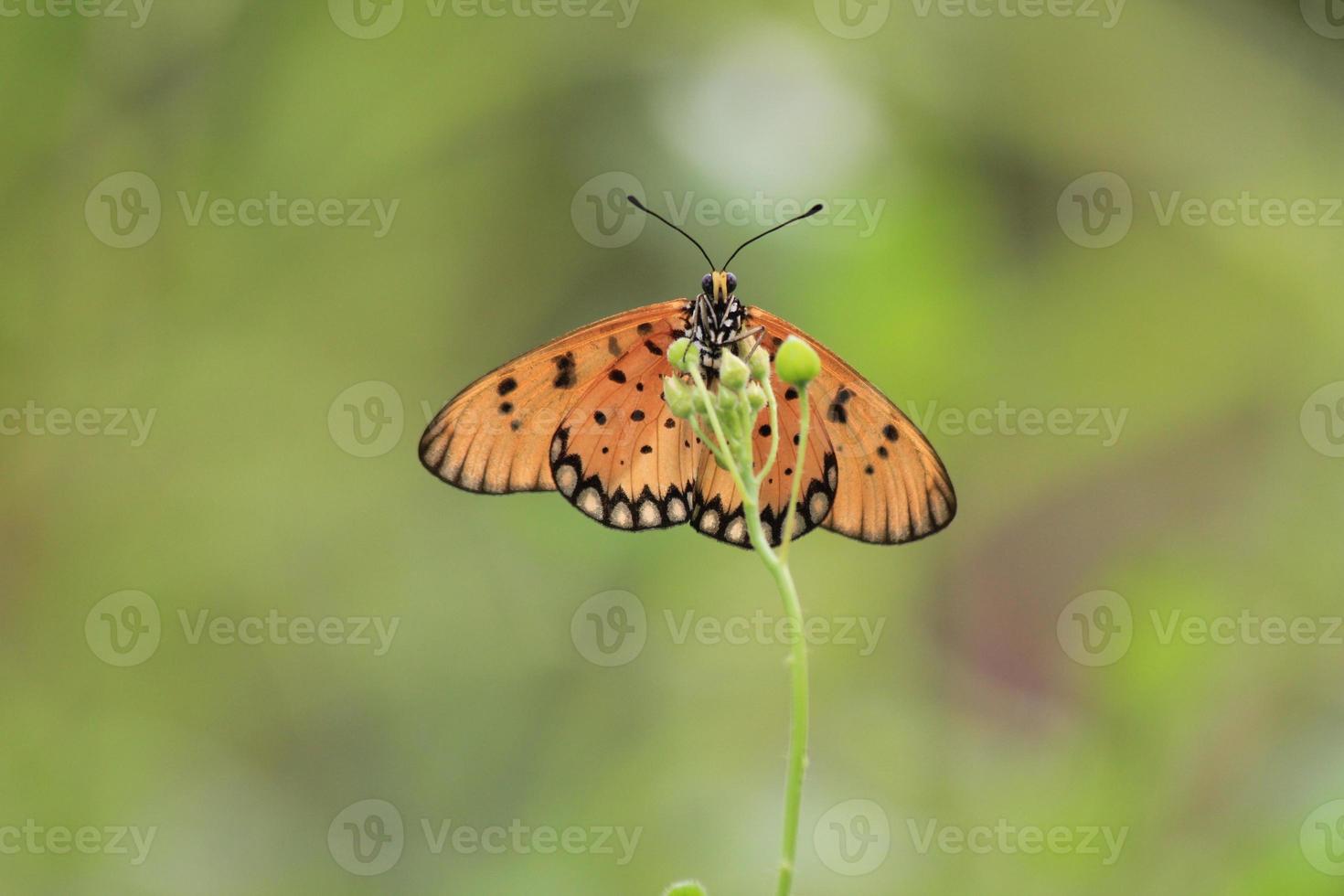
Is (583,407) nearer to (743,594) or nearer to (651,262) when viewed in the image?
(743,594)

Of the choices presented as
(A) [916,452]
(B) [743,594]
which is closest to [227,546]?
(B) [743,594]
